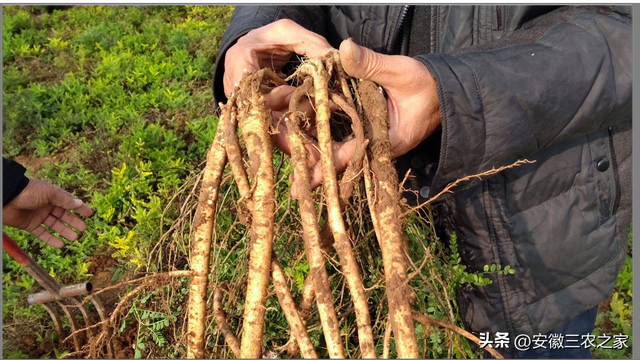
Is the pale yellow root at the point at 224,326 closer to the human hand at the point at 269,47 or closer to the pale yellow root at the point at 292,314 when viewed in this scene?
the pale yellow root at the point at 292,314

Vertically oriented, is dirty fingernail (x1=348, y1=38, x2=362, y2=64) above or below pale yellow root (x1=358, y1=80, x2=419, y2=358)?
above

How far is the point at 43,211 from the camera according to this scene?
2242 millimetres

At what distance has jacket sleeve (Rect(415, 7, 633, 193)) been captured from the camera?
4.99ft

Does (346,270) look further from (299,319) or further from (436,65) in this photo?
(436,65)

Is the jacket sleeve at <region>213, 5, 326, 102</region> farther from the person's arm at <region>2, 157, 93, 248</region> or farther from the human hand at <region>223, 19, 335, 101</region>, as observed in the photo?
the person's arm at <region>2, 157, 93, 248</region>

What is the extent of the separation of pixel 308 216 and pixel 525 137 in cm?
82

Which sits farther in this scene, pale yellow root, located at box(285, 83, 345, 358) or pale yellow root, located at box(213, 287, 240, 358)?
pale yellow root, located at box(213, 287, 240, 358)

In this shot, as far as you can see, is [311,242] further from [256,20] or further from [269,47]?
[256,20]

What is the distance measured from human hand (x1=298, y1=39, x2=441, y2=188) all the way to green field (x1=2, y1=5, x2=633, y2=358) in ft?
0.94

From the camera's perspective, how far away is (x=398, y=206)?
1430 millimetres

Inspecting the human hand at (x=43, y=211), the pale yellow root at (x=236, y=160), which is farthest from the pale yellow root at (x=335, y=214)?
the human hand at (x=43, y=211)

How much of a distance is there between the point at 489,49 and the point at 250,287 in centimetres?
123

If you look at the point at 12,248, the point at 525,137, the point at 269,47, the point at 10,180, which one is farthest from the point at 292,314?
the point at 10,180

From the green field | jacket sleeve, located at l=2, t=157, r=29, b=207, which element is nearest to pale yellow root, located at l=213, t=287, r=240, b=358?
the green field
